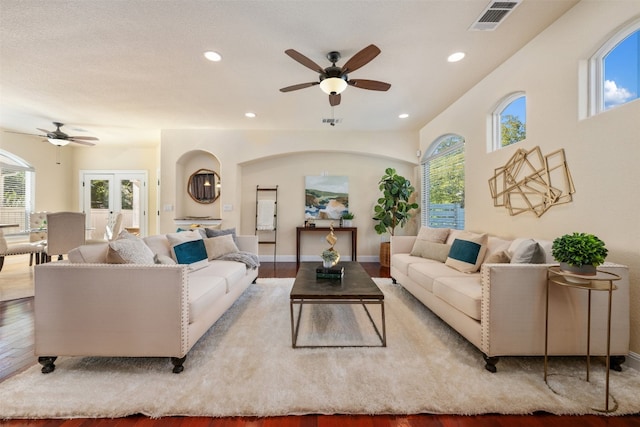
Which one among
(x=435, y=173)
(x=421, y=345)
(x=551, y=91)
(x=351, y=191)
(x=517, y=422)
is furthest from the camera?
(x=351, y=191)

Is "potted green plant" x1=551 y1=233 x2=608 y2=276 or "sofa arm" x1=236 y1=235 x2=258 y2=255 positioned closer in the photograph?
"potted green plant" x1=551 y1=233 x2=608 y2=276

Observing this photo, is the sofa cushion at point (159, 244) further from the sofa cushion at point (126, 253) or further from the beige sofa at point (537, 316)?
the beige sofa at point (537, 316)

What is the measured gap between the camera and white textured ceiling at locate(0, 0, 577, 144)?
2.29 meters

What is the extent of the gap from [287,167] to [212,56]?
10.7 feet

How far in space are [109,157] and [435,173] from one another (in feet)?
27.1

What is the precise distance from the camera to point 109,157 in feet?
23.7

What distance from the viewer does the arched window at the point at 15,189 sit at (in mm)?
5781

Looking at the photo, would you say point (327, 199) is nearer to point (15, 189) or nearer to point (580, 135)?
point (580, 135)

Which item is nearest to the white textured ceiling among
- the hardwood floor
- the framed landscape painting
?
the framed landscape painting

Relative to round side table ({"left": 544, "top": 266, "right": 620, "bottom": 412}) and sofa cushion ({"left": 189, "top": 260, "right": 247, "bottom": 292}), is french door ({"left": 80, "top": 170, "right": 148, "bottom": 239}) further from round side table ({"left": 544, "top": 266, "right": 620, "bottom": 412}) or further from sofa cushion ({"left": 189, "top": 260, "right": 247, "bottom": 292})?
round side table ({"left": 544, "top": 266, "right": 620, "bottom": 412})

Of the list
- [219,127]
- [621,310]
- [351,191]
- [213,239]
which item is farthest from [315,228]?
[621,310]

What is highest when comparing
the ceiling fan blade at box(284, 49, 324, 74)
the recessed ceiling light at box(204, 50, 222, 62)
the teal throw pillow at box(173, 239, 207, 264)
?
the recessed ceiling light at box(204, 50, 222, 62)

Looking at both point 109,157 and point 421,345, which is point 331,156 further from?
point 109,157

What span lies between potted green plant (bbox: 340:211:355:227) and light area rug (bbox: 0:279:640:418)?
3.55 metres
